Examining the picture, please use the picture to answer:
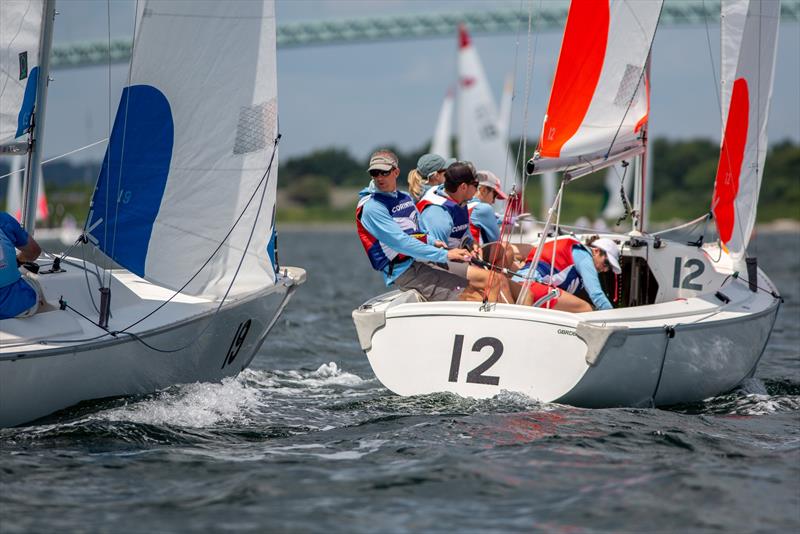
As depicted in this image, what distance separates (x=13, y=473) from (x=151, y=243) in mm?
1740

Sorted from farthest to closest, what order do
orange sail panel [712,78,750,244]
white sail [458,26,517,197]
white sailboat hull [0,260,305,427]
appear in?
white sail [458,26,517,197], orange sail panel [712,78,750,244], white sailboat hull [0,260,305,427]

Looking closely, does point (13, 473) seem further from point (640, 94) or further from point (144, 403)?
point (640, 94)

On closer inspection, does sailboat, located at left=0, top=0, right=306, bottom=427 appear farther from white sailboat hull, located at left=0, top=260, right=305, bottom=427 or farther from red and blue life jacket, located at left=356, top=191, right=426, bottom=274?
red and blue life jacket, located at left=356, top=191, right=426, bottom=274

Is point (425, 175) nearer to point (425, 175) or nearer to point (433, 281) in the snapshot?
point (425, 175)

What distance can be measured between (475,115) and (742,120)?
42.8ft

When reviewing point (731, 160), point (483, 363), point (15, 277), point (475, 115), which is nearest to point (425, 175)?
point (483, 363)

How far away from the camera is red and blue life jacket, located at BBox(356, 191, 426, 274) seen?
5.52 m

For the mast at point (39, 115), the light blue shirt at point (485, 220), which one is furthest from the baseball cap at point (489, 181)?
the mast at point (39, 115)

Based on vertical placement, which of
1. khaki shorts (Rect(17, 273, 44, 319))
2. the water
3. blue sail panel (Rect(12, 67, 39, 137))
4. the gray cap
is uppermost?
blue sail panel (Rect(12, 67, 39, 137))

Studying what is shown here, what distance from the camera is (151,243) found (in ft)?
18.0

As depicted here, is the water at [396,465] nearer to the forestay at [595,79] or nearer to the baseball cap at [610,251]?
the baseball cap at [610,251]

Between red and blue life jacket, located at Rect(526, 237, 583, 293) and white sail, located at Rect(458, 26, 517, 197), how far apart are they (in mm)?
13895

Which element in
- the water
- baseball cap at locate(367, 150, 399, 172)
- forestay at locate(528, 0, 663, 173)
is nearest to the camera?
the water

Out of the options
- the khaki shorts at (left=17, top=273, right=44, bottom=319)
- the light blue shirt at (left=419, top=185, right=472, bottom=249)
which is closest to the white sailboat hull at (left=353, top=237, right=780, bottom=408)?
→ the light blue shirt at (left=419, top=185, right=472, bottom=249)
